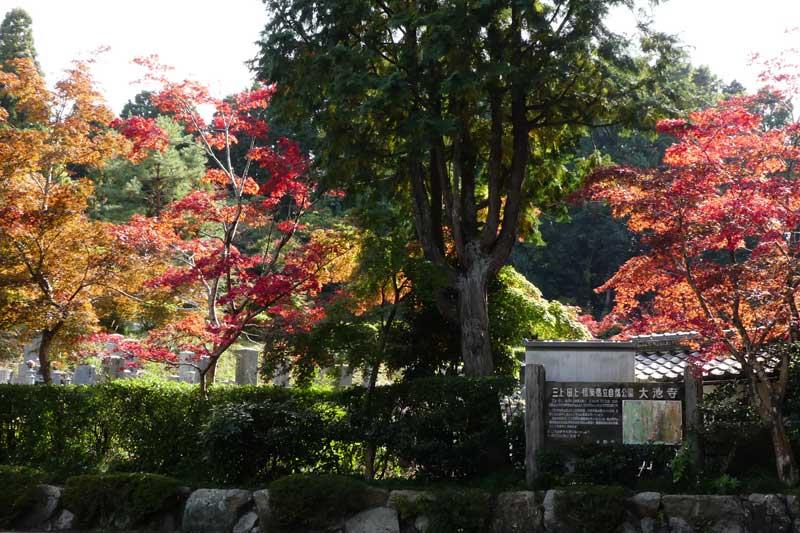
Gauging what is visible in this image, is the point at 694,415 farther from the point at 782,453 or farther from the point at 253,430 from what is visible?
the point at 253,430

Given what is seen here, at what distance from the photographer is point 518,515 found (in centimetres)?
928

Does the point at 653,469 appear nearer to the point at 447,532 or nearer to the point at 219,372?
the point at 447,532

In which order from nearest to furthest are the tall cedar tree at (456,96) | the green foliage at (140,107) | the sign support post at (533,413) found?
the sign support post at (533,413) → the tall cedar tree at (456,96) → the green foliage at (140,107)

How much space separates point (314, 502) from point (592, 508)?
3.17m

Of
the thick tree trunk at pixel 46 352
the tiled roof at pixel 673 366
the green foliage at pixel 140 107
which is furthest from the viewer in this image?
the green foliage at pixel 140 107

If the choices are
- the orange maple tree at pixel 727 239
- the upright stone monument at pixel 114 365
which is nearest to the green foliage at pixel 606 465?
the orange maple tree at pixel 727 239

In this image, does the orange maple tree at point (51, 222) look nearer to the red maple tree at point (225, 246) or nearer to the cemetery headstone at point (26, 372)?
the red maple tree at point (225, 246)

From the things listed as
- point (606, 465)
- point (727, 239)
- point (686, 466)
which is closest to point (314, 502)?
point (606, 465)

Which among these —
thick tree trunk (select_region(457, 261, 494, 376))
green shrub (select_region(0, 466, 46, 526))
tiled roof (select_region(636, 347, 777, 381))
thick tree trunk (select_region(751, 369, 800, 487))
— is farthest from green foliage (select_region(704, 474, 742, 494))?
green shrub (select_region(0, 466, 46, 526))

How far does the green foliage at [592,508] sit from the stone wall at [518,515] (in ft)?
0.04

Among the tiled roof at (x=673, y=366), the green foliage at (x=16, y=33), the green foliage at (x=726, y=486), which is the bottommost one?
the green foliage at (x=726, y=486)

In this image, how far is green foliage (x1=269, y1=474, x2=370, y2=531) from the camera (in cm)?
959

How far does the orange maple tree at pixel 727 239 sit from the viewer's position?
9516mm

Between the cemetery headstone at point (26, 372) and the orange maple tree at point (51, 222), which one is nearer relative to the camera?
the orange maple tree at point (51, 222)
